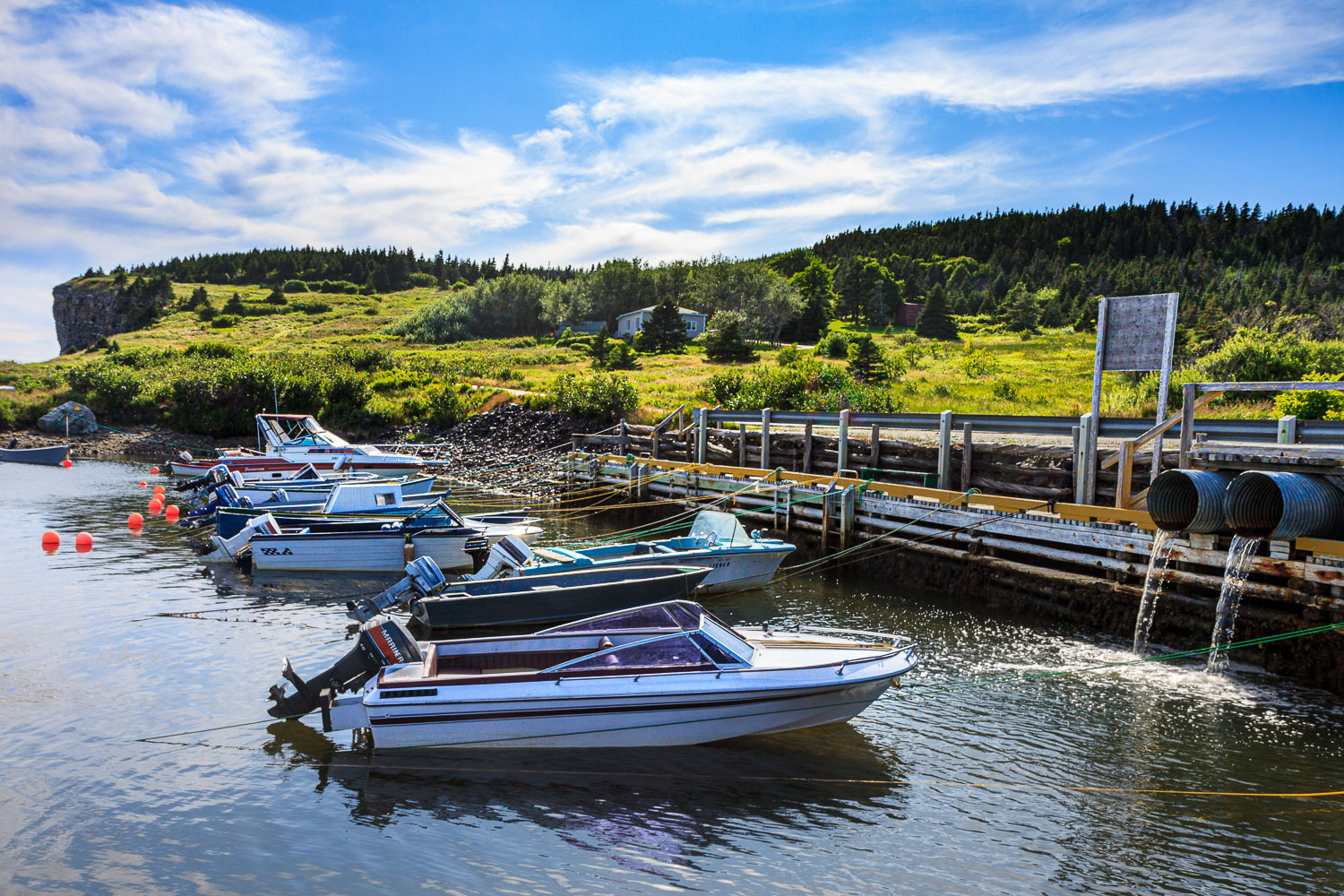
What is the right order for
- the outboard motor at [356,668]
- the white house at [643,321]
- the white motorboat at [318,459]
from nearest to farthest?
the outboard motor at [356,668] → the white motorboat at [318,459] → the white house at [643,321]

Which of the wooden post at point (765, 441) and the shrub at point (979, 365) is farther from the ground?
the shrub at point (979, 365)

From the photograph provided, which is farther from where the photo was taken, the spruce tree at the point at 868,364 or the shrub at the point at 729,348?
the shrub at the point at 729,348

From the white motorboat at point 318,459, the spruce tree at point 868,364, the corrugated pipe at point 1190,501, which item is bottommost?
the white motorboat at point 318,459

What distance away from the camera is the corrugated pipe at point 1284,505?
11094 millimetres

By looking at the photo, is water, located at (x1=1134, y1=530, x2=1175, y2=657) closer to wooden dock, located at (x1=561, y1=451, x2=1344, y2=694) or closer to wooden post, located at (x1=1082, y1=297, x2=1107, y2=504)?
wooden dock, located at (x1=561, y1=451, x2=1344, y2=694)

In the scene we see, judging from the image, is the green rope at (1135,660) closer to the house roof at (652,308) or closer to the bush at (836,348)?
the bush at (836,348)

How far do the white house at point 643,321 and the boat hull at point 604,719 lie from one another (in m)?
71.6

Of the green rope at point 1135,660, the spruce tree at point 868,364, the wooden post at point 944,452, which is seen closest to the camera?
the green rope at point 1135,660

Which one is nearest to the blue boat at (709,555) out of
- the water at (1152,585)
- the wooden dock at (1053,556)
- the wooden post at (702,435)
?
the wooden dock at (1053,556)

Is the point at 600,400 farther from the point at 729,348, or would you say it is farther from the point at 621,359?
the point at 729,348

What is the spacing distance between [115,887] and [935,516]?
15.1 m

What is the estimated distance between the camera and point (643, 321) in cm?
8038

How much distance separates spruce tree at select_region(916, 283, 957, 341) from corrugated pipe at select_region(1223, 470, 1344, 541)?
75.6m

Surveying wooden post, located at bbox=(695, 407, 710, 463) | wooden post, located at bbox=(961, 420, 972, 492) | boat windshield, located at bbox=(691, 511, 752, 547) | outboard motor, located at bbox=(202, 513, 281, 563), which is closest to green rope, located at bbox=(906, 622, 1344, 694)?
wooden post, located at bbox=(961, 420, 972, 492)
